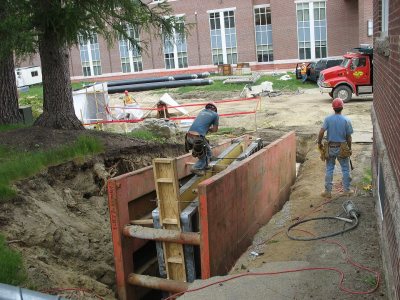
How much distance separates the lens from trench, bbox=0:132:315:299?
639cm

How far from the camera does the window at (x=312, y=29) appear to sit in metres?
41.1

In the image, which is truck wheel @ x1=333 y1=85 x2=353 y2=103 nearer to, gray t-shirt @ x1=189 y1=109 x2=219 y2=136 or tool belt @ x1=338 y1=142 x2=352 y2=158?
tool belt @ x1=338 y1=142 x2=352 y2=158

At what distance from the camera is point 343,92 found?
77.8 feet

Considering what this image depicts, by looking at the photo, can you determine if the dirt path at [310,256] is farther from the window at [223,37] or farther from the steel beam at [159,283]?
the window at [223,37]

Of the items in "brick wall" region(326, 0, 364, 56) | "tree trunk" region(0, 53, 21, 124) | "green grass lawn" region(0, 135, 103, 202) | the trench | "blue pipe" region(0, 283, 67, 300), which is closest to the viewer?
"blue pipe" region(0, 283, 67, 300)

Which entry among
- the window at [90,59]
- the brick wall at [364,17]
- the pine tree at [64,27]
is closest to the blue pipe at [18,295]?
the pine tree at [64,27]

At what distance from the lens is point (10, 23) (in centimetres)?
786

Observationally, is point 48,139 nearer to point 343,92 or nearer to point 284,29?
point 343,92

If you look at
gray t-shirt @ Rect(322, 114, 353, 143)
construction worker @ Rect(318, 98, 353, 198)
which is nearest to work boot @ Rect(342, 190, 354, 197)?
construction worker @ Rect(318, 98, 353, 198)

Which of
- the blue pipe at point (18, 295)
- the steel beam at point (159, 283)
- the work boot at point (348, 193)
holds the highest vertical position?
the blue pipe at point (18, 295)

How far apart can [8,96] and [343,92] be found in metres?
16.7

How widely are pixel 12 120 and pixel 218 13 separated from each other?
3546 cm

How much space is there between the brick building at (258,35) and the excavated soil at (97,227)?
2973 centimetres

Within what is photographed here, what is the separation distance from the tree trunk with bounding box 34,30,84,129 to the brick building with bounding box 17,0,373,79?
28372 millimetres
